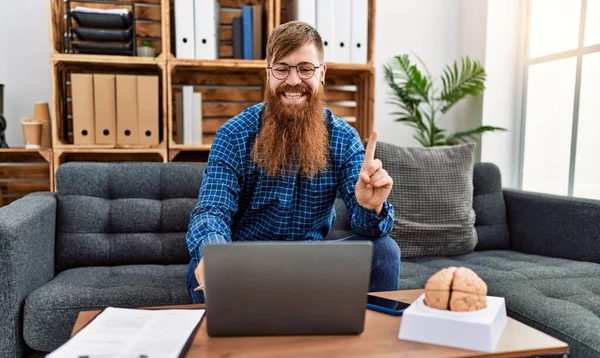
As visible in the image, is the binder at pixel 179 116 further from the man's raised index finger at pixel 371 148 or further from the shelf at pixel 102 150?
the man's raised index finger at pixel 371 148

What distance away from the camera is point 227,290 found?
811mm

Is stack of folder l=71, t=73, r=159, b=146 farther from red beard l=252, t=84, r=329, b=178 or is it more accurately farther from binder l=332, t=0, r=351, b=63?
red beard l=252, t=84, r=329, b=178

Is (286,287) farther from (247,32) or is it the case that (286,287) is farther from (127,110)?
(247,32)

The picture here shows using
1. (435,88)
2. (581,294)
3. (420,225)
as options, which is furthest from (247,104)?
(581,294)

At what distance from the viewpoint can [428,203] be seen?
206cm

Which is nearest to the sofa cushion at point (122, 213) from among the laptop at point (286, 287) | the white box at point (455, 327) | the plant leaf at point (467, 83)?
the laptop at point (286, 287)

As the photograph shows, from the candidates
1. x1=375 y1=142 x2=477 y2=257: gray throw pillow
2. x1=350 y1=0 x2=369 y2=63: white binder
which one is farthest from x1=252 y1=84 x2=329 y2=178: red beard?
x1=350 y1=0 x2=369 y2=63: white binder

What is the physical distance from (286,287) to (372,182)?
0.43 m

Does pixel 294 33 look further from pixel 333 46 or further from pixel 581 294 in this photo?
pixel 333 46

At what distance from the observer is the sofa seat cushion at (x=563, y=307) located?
1.13 meters

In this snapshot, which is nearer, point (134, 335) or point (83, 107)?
point (134, 335)

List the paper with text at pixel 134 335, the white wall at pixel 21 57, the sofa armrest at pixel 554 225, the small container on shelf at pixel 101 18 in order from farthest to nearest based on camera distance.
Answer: the white wall at pixel 21 57 → the small container on shelf at pixel 101 18 → the sofa armrest at pixel 554 225 → the paper with text at pixel 134 335

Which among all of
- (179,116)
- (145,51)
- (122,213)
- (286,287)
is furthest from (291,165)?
(145,51)

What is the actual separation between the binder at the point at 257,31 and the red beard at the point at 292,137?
1221 mm
